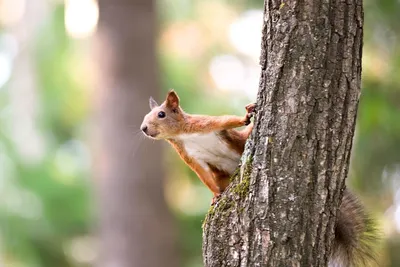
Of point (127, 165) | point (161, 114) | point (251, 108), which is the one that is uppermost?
point (127, 165)

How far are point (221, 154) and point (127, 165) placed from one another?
7.08 feet

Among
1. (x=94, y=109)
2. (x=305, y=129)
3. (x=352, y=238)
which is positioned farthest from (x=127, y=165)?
(x=305, y=129)

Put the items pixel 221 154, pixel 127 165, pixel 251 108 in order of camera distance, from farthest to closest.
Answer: pixel 127 165 → pixel 221 154 → pixel 251 108

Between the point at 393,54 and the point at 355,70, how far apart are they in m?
1.74

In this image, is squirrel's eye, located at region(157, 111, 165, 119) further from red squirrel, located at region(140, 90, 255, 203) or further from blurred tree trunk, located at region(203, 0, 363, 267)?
blurred tree trunk, located at region(203, 0, 363, 267)

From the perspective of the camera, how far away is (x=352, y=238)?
1.71 metres

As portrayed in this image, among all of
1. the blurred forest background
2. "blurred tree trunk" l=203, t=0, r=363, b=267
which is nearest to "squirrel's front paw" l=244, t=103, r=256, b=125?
"blurred tree trunk" l=203, t=0, r=363, b=267

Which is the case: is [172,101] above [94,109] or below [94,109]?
below

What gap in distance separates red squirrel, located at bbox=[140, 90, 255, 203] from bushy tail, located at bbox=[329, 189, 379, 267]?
12.5 inches

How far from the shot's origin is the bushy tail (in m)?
1.70

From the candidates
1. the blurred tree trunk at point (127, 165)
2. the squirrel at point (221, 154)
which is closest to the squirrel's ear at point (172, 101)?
the squirrel at point (221, 154)

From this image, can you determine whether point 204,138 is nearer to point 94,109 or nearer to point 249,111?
point 249,111

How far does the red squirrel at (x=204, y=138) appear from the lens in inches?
74.2

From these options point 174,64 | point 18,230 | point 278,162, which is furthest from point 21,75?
point 278,162
